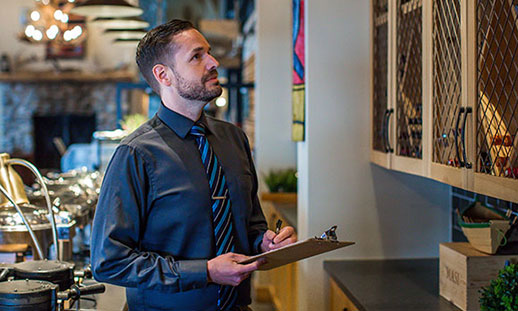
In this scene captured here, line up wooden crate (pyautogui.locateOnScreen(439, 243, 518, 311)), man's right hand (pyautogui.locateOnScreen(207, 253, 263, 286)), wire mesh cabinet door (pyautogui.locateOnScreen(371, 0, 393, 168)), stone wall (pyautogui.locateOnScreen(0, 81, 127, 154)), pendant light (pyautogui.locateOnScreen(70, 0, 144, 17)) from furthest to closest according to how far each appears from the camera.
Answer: stone wall (pyautogui.locateOnScreen(0, 81, 127, 154)), pendant light (pyautogui.locateOnScreen(70, 0, 144, 17)), wire mesh cabinet door (pyautogui.locateOnScreen(371, 0, 393, 168)), wooden crate (pyautogui.locateOnScreen(439, 243, 518, 311)), man's right hand (pyautogui.locateOnScreen(207, 253, 263, 286))

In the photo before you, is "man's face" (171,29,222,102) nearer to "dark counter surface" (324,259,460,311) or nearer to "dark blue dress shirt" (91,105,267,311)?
"dark blue dress shirt" (91,105,267,311)

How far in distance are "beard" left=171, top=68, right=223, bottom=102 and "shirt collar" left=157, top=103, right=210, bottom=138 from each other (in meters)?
0.08

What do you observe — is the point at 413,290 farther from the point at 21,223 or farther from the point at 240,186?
the point at 21,223

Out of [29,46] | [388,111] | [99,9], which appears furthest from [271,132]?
[29,46]

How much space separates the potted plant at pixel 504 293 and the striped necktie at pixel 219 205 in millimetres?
801

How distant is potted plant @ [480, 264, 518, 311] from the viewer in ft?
6.89

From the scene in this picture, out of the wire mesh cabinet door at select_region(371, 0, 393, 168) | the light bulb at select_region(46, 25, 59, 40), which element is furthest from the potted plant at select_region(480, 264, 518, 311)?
the light bulb at select_region(46, 25, 59, 40)

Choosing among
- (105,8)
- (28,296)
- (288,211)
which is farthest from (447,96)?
(105,8)

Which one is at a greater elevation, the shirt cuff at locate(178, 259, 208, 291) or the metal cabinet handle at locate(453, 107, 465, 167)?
the metal cabinet handle at locate(453, 107, 465, 167)

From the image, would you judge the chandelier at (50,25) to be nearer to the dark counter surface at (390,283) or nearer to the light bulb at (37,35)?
the light bulb at (37,35)

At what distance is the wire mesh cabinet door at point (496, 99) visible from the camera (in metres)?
1.99

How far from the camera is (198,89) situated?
2264 millimetres

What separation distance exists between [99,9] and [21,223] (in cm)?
259

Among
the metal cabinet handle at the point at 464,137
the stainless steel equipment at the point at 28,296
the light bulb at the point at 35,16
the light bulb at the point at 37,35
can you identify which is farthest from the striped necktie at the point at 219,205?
the light bulb at the point at 37,35
